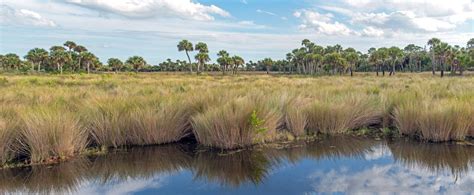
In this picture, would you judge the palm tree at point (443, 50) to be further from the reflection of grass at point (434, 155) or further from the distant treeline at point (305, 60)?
the reflection of grass at point (434, 155)

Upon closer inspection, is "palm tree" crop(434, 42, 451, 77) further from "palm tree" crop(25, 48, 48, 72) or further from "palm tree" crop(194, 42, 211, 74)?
"palm tree" crop(25, 48, 48, 72)

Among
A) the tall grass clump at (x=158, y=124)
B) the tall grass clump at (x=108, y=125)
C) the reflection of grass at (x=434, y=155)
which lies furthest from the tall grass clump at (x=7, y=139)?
the reflection of grass at (x=434, y=155)

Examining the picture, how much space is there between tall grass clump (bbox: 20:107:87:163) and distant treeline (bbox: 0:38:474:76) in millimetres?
71033

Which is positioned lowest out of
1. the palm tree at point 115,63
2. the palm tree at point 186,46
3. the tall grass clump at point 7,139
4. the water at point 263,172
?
the water at point 263,172

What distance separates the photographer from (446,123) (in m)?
7.92

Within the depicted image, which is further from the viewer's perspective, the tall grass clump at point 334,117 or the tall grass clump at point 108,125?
the tall grass clump at point 334,117

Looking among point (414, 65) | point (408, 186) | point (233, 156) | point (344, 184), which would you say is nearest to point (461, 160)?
point (408, 186)

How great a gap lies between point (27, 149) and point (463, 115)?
29.4 ft

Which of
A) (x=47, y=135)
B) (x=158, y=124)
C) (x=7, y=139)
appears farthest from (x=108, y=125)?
(x=7, y=139)

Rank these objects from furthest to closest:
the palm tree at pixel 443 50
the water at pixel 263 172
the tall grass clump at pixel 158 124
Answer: the palm tree at pixel 443 50 → the tall grass clump at pixel 158 124 → the water at pixel 263 172

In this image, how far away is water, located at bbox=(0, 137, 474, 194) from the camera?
542 centimetres

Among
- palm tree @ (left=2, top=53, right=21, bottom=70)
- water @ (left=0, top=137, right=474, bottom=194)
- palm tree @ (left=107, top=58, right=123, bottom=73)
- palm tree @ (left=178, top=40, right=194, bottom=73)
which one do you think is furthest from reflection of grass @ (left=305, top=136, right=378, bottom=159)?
palm tree @ (left=2, top=53, right=21, bottom=70)

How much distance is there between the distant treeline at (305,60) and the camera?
74625 millimetres

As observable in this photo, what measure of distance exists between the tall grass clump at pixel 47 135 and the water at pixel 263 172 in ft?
0.93
